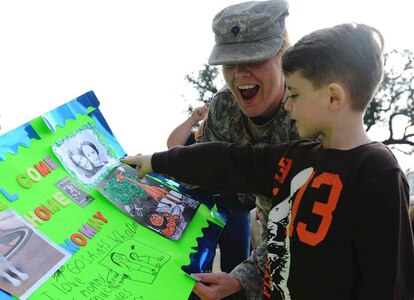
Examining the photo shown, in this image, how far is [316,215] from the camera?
1.16 m

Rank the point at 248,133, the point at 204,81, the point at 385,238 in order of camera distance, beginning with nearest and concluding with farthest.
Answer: the point at 385,238, the point at 248,133, the point at 204,81

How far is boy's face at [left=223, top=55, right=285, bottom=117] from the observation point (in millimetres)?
1619

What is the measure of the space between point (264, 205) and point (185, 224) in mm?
321

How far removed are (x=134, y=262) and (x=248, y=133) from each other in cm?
71

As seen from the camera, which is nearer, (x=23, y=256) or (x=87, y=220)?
(x=23, y=256)

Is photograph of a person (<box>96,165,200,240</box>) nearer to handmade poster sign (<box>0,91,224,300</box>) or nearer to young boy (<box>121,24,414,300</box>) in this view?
handmade poster sign (<box>0,91,224,300</box>)

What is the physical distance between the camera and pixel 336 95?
115cm

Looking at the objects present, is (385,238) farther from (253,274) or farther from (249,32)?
(249,32)

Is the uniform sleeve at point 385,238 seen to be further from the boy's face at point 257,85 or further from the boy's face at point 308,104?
the boy's face at point 257,85

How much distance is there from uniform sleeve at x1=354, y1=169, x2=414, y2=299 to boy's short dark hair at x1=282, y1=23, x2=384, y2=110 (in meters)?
0.24

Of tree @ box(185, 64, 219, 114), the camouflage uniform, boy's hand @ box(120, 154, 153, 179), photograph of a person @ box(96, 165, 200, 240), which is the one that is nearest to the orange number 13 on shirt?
the camouflage uniform

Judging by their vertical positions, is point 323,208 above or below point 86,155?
below

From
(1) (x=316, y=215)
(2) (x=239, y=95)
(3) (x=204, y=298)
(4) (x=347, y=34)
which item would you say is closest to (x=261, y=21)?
(2) (x=239, y=95)

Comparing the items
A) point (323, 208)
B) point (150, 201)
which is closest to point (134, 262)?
point (150, 201)
